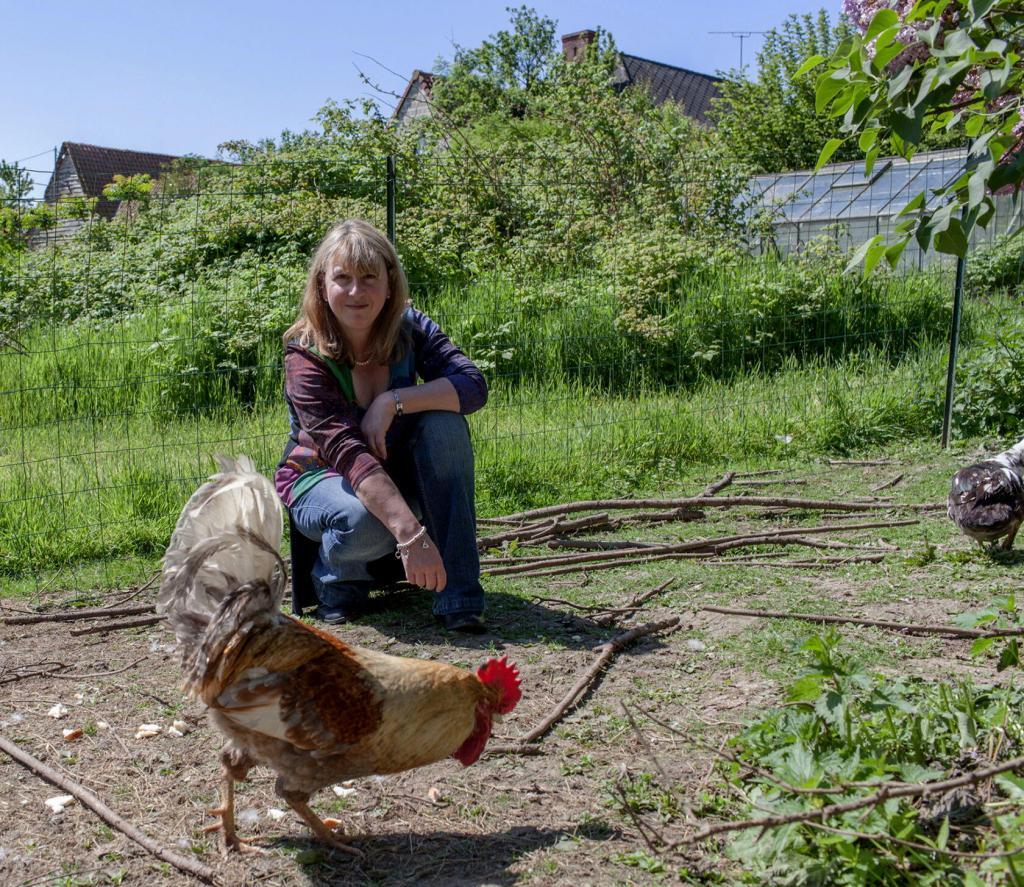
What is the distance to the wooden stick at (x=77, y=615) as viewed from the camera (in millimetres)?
4566

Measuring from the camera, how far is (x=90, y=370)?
732 centimetres

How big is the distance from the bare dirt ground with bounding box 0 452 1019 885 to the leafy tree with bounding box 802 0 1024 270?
55.8 inches

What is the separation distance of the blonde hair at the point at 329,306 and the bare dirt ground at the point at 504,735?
4.22ft

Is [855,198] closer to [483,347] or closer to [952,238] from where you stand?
[483,347]

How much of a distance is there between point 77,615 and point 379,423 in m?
1.85

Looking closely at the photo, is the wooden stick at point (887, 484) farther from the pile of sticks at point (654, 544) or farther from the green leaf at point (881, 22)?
the green leaf at point (881, 22)

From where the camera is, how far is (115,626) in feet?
14.6

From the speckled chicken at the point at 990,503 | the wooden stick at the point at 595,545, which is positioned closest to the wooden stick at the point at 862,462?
the speckled chicken at the point at 990,503

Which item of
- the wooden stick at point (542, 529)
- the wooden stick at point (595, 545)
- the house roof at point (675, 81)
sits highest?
the house roof at point (675, 81)

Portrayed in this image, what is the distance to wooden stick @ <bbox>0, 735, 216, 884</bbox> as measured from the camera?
2.65 m

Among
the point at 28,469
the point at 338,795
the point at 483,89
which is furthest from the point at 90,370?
the point at 483,89

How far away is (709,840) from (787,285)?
727 cm

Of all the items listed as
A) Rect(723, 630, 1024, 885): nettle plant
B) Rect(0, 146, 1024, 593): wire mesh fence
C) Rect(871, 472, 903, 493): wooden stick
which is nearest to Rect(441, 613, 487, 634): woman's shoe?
Rect(723, 630, 1024, 885): nettle plant

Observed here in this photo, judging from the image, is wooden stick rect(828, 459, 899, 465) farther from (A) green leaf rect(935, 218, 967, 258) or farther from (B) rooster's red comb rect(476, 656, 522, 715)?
(A) green leaf rect(935, 218, 967, 258)
